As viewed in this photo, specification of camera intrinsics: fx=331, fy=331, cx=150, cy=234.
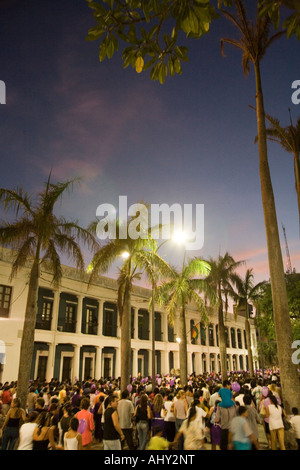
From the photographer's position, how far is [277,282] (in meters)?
10.1

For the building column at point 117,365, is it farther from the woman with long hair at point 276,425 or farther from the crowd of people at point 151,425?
the woman with long hair at point 276,425

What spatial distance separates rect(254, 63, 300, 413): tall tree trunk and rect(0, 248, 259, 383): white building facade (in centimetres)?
967

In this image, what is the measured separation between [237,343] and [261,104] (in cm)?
5273

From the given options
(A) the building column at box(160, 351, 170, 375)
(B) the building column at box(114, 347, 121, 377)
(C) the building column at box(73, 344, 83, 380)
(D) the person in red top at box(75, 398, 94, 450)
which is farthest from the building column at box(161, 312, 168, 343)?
(D) the person in red top at box(75, 398, 94, 450)

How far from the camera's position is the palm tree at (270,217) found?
9.19 m

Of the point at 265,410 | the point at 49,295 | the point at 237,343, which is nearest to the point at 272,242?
the point at 265,410

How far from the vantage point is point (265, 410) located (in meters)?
8.45

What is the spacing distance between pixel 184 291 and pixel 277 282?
12.3 meters

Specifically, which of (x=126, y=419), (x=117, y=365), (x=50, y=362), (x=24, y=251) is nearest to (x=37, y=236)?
(x=24, y=251)

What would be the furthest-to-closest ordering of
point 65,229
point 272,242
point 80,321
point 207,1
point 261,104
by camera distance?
point 80,321
point 65,229
point 261,104
point 272,242
point 207,1

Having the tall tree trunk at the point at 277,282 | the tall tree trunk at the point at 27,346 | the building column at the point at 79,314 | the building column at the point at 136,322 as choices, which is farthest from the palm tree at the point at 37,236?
the building column at the point at 136,322

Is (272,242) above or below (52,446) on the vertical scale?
above
